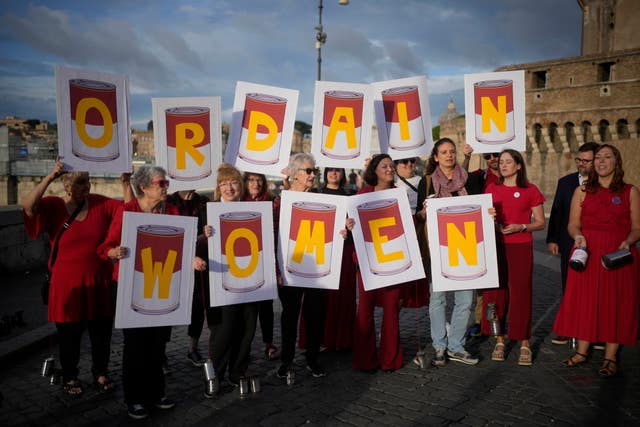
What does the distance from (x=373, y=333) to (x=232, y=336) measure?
4.42ft

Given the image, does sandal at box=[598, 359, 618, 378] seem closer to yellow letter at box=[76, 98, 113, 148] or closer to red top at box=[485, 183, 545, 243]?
red top at box=[485, 183, 545, 243]

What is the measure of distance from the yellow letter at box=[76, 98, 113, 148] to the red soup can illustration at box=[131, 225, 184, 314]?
0.95 metres

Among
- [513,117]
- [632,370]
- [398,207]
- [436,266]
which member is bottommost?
[632,370]

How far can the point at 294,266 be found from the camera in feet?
14.3

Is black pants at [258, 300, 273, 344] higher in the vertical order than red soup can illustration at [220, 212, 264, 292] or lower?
lower

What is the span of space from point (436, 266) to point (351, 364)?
131 centimetres

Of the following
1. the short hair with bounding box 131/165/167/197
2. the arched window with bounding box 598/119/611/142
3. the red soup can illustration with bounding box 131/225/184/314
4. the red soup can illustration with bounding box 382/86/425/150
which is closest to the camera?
the red soup can illustration with bounding box 131/225/184/314

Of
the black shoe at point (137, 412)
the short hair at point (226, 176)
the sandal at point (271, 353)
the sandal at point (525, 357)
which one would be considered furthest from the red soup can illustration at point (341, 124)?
the black shoe at point (137, 412)

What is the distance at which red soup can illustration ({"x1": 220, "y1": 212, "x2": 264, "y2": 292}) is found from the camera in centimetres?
405

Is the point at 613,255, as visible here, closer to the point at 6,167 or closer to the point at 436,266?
the point at 436,266

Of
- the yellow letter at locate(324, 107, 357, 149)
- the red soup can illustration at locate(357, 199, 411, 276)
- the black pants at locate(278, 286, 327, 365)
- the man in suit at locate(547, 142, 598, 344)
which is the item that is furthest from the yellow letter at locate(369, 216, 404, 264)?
the man in suit at locate(547, 142, 598, 344)

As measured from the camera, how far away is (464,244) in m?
4.66

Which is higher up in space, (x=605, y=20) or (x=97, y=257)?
(x=605, y=20)

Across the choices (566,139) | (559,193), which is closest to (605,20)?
(566,139)
